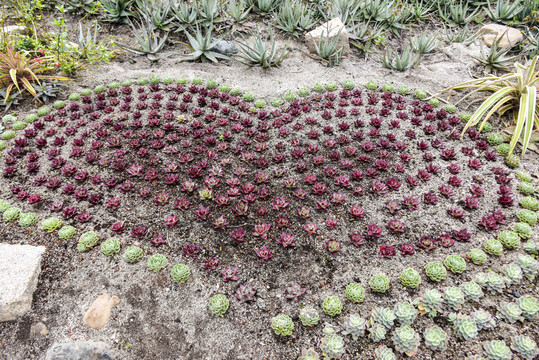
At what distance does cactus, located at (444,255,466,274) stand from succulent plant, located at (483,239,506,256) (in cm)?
34

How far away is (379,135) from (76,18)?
710 cm

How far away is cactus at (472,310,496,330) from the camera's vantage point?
2611 millimetres

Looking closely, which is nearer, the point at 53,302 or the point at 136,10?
the point at 53,302

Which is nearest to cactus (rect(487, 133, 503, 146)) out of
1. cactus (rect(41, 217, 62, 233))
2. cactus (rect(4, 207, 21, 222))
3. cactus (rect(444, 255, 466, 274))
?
cactus (rect(444, 255, 466, 274))

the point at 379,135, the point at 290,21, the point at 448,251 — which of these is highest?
the point at 290,21

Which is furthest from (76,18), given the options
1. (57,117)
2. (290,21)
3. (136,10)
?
(290,21)

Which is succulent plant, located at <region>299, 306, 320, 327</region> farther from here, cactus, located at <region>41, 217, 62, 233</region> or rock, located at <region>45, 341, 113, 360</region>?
cactus, located at <region>41, 217, 62, 233</region>

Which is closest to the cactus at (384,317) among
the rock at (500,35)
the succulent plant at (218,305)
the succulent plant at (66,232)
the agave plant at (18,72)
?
the succulent plant at (218,305)

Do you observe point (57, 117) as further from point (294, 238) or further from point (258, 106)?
point (294, 238)

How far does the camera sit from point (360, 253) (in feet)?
10.6

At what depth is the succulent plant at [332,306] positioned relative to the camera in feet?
9.05

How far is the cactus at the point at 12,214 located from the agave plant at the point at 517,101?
5663mm

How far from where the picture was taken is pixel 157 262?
10.0 ft

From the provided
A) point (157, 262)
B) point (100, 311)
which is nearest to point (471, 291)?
point (157, 262)
